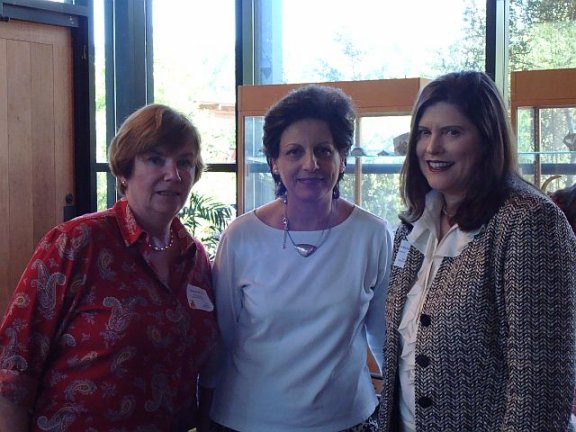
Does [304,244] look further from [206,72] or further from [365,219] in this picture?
[206,72]

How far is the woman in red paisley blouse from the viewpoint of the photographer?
1.79 meters

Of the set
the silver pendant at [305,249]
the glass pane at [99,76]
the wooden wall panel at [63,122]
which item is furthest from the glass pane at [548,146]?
the wooden wall panel at [63,122]

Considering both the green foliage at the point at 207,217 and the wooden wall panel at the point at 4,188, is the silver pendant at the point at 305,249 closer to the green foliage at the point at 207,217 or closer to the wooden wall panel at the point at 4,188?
the green foliage at the point at 207,217

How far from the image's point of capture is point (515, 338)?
1.44 metres

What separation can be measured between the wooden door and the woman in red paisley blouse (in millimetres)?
3578

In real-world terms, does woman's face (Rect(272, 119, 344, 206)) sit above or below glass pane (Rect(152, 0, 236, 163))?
below

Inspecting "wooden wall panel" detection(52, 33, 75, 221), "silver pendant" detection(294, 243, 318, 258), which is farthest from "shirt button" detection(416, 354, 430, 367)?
"wooden wall panel" detection(52, 33, 75, 221)

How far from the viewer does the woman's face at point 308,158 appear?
2.01 metres

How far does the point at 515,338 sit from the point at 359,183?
2406 millimetres

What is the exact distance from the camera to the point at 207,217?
551 cm

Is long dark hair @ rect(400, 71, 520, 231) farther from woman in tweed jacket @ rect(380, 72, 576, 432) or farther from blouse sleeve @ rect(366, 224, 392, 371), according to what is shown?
blouse sleeve @ rect(366, 224, 392, 371)

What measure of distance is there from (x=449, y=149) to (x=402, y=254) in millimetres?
315

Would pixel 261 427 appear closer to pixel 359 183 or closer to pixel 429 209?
pixel 429 209

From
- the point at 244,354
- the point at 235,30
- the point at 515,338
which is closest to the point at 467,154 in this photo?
the point at 515,338
